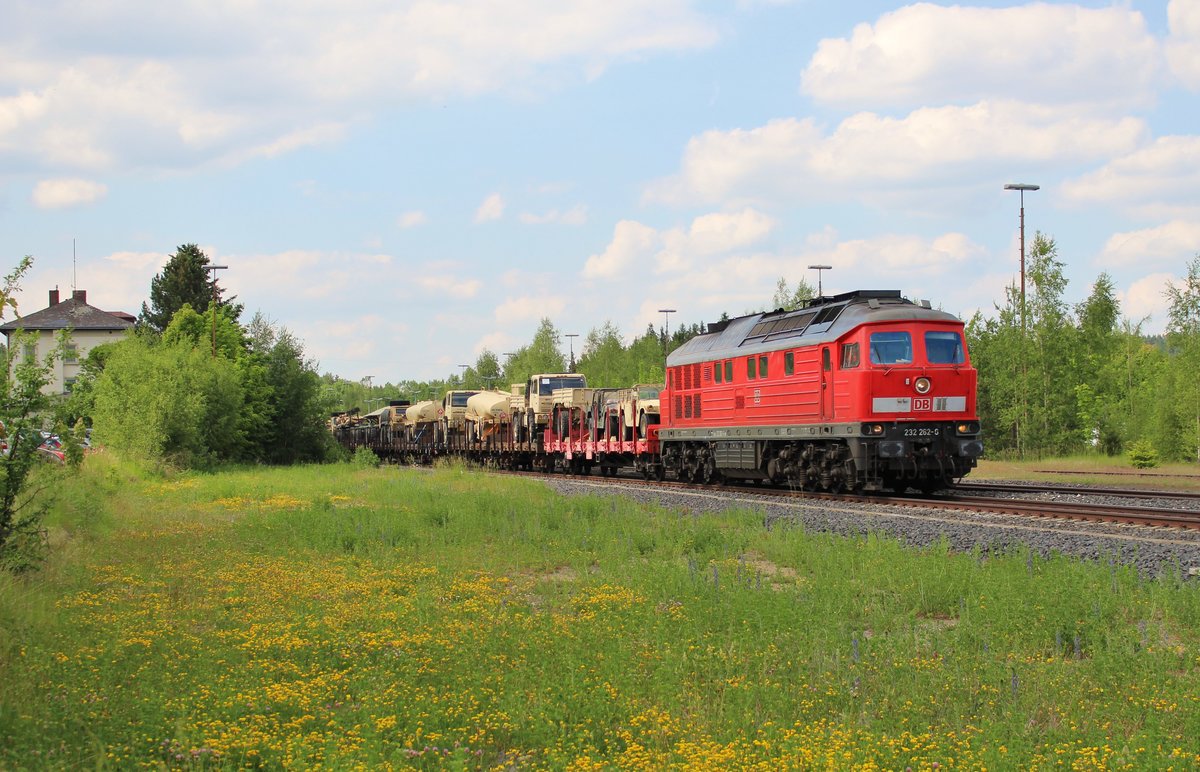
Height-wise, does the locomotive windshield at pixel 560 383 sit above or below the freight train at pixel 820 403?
above

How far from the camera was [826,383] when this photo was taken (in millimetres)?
22078

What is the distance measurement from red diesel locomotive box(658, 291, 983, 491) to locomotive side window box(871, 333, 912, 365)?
0.02 m

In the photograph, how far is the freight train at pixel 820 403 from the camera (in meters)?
20.9

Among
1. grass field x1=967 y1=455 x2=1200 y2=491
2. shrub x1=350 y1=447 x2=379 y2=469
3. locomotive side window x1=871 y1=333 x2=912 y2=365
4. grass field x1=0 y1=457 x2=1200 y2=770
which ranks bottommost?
grass field x1=0 y1=457 x2=1200 y2=770

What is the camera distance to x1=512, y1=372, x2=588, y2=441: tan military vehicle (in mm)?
42406

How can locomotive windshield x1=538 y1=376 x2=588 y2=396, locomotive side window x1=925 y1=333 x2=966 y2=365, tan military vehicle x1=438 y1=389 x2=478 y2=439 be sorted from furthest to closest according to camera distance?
tan military vehicle x1=438 y1=389 x2=478 y2=439 < locomotive windshield x1=538 y1=376 x2=588 y2=396 < locomotive side window x1=925 y1=333 x2=966 y2=365

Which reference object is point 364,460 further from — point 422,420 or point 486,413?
point 422,420

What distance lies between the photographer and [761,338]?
2519cm

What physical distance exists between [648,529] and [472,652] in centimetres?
761

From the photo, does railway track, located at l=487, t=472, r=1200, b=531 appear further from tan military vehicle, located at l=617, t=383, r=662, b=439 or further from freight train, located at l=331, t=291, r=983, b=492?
tan military vehicle, located at l=617, t=383, r=662, b=439

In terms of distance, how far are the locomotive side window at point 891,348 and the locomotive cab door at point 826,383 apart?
3.96 ft

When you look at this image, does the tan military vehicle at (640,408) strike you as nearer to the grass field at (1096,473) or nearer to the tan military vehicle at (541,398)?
the tan military vehicle at (541,398)

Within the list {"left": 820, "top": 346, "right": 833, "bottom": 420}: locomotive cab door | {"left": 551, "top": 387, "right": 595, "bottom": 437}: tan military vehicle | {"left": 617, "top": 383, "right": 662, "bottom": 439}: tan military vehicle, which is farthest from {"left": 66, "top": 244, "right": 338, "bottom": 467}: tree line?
{"left": 820, "top": 346, "right": 833, "bottom": 420}: locomotive cab door

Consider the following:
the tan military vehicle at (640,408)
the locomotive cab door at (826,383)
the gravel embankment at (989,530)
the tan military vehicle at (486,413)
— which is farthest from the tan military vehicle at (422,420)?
the locomotive cab door at (826,383)
